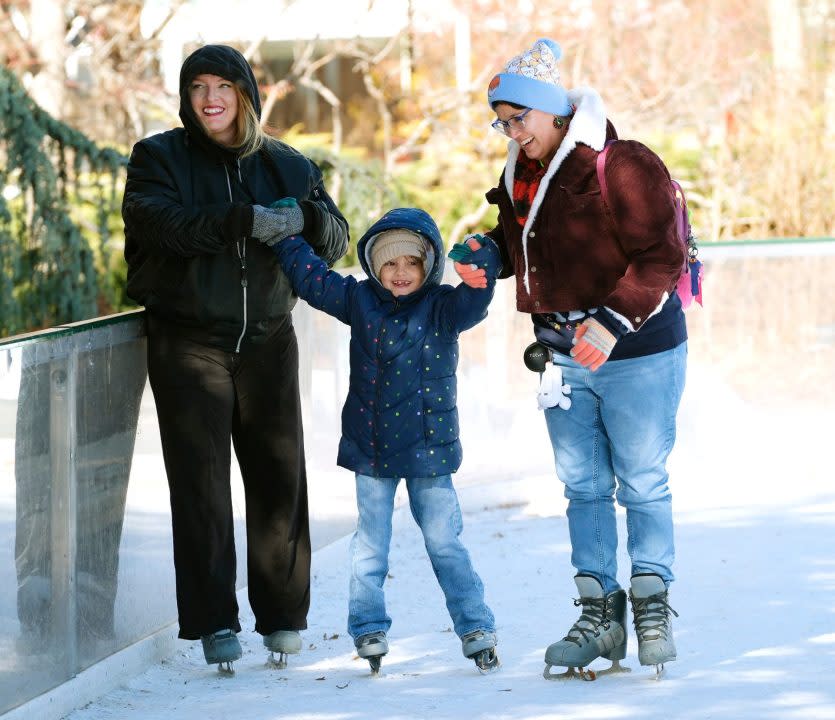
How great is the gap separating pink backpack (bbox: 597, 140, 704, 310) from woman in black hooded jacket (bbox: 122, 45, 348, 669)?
810 millimetres

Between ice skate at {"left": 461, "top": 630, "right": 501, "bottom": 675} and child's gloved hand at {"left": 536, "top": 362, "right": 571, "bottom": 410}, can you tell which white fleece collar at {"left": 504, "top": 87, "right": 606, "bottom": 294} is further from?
ice skate at {"left": 461, "top": 630, "right": 501, "bottom": 675}

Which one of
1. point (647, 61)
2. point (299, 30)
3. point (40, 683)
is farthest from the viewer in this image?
point (299, 30)

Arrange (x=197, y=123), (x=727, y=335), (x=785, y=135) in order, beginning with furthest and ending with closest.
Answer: (x=785, y=135)
(x=727, y=335)
(x=197, y=123)

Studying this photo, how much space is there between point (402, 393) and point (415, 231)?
1.38 ft

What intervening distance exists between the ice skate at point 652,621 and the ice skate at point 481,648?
1.27 ft

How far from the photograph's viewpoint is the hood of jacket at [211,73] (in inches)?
157

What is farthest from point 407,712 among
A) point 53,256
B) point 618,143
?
point 53,256

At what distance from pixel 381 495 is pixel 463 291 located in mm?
594

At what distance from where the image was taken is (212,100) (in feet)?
13.2

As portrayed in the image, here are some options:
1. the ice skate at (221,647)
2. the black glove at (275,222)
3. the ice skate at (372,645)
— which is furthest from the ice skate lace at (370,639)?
the black glove at (275,222)

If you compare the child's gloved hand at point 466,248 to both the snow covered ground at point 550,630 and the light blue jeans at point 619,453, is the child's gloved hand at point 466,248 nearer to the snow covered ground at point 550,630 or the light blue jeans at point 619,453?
the light blue jeans at point 619,453

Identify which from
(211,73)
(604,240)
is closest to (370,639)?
(604,240)

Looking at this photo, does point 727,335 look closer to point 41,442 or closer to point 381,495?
point 381,495

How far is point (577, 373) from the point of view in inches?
157
